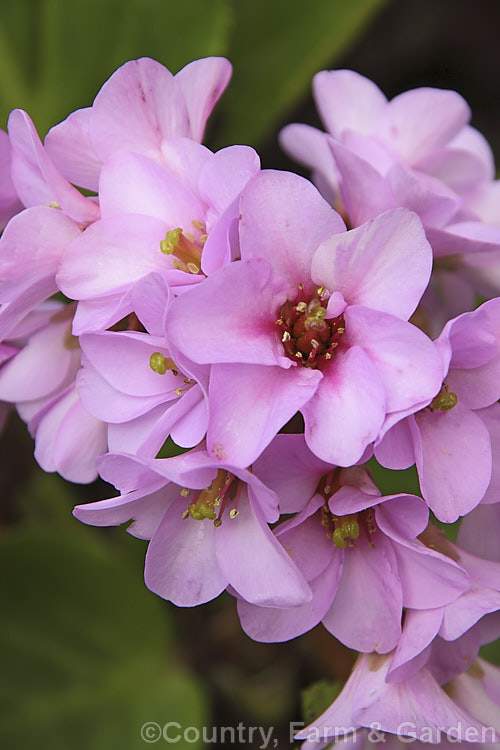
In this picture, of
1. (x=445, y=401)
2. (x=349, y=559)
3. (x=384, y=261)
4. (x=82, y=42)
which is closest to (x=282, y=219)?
(x=384, y=261)

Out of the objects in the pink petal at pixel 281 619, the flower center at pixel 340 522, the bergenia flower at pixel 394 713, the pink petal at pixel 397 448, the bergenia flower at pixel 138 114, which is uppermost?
the bergenia flower at pixel 138 114

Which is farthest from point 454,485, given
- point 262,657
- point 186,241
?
point 262,657

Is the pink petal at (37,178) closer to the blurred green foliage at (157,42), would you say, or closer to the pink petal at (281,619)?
the pink petal at (281,619)

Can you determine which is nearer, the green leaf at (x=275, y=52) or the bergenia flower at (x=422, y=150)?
the bergenia flower at (x=422, y=150)

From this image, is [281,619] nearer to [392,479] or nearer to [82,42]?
[392,479]

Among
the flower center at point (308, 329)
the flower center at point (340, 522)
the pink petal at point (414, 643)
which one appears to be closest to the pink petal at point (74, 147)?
the flower center at point (308, 329)

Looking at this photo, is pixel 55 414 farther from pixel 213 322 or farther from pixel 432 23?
pixel 432 23

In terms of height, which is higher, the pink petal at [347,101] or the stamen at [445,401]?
the pink petal at [347,101]
